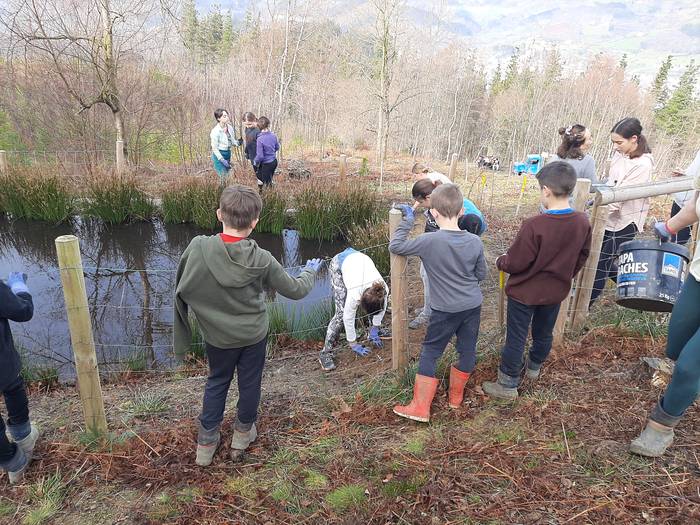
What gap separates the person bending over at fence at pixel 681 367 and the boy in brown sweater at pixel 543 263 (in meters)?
0.53

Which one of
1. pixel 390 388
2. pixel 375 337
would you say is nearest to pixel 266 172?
pixel 375 337

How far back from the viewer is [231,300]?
6.91ft

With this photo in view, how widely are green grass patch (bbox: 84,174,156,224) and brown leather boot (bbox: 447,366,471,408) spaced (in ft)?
24.0

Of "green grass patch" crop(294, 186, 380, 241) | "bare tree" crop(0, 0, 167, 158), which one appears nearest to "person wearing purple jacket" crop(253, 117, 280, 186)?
"green grass patch" crop(294, 186, 380, 241)

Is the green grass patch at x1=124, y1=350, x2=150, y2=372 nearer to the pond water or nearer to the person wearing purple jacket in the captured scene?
the pond water

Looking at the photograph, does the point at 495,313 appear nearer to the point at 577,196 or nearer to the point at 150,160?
the point at 577,196

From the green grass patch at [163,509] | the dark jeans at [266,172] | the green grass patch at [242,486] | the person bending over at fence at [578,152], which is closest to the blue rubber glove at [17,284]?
the green grass patch at [163,509]

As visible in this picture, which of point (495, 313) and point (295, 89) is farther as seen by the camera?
point (295, 89)

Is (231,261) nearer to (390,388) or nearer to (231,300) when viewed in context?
(231,300)

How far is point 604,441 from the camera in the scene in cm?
221

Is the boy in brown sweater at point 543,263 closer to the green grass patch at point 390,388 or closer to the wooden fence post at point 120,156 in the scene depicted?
the green grass patch at point 390,388

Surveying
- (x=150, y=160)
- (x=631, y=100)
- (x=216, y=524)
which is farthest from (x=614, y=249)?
(x=631, y=100)

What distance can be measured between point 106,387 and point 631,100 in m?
31.9

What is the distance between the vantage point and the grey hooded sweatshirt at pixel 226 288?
202 cm
